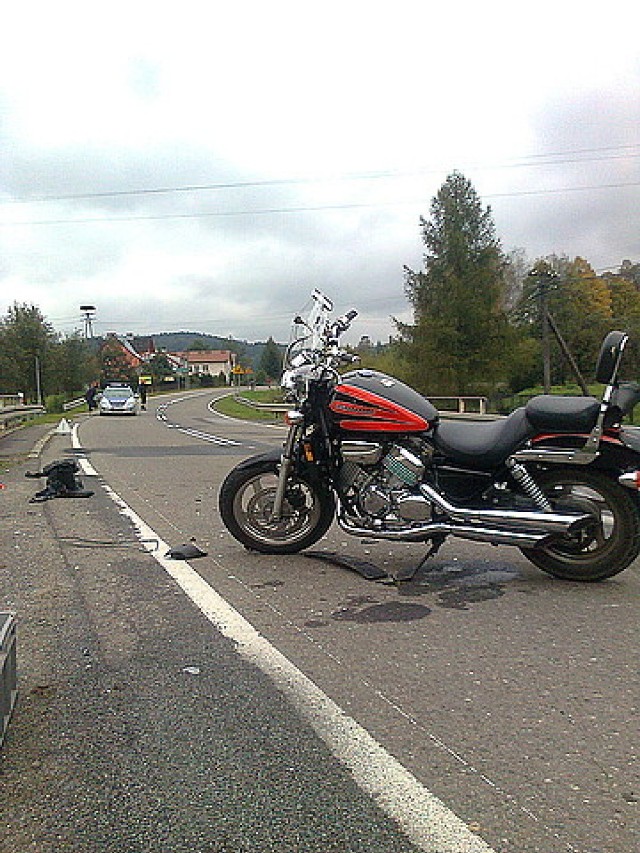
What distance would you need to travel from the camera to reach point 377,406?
5.86 metres

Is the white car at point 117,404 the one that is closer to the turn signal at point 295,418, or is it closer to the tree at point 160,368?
the turn signal at point 295,418

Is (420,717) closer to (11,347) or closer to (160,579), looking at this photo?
(160,579)

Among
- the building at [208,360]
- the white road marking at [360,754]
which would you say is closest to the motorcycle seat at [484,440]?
the white road marking at [360,754]

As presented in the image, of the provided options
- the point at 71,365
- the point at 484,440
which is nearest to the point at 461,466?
the point at 484,440

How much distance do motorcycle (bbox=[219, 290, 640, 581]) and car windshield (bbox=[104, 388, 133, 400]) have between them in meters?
33.3

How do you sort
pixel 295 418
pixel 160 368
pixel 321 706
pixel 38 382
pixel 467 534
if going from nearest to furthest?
1. pixel 321 706
2. pixel 467 534
3. pixel 295 418
4. pixel 38 382
5. pixel 160 368

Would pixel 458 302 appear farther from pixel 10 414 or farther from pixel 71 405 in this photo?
pixel 10 414

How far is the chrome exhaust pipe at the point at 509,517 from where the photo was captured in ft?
18.0

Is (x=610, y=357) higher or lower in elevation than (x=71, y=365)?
lower

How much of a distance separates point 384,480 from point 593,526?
4.59ft

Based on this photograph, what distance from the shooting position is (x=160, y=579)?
5.99m

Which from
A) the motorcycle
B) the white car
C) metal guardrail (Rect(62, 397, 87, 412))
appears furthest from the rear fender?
metal guardrail (Rect(62, 397, 87, 412))

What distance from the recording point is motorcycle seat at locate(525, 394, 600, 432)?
5488 mm

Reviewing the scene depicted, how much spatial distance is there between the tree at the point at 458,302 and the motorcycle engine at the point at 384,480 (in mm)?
49786
